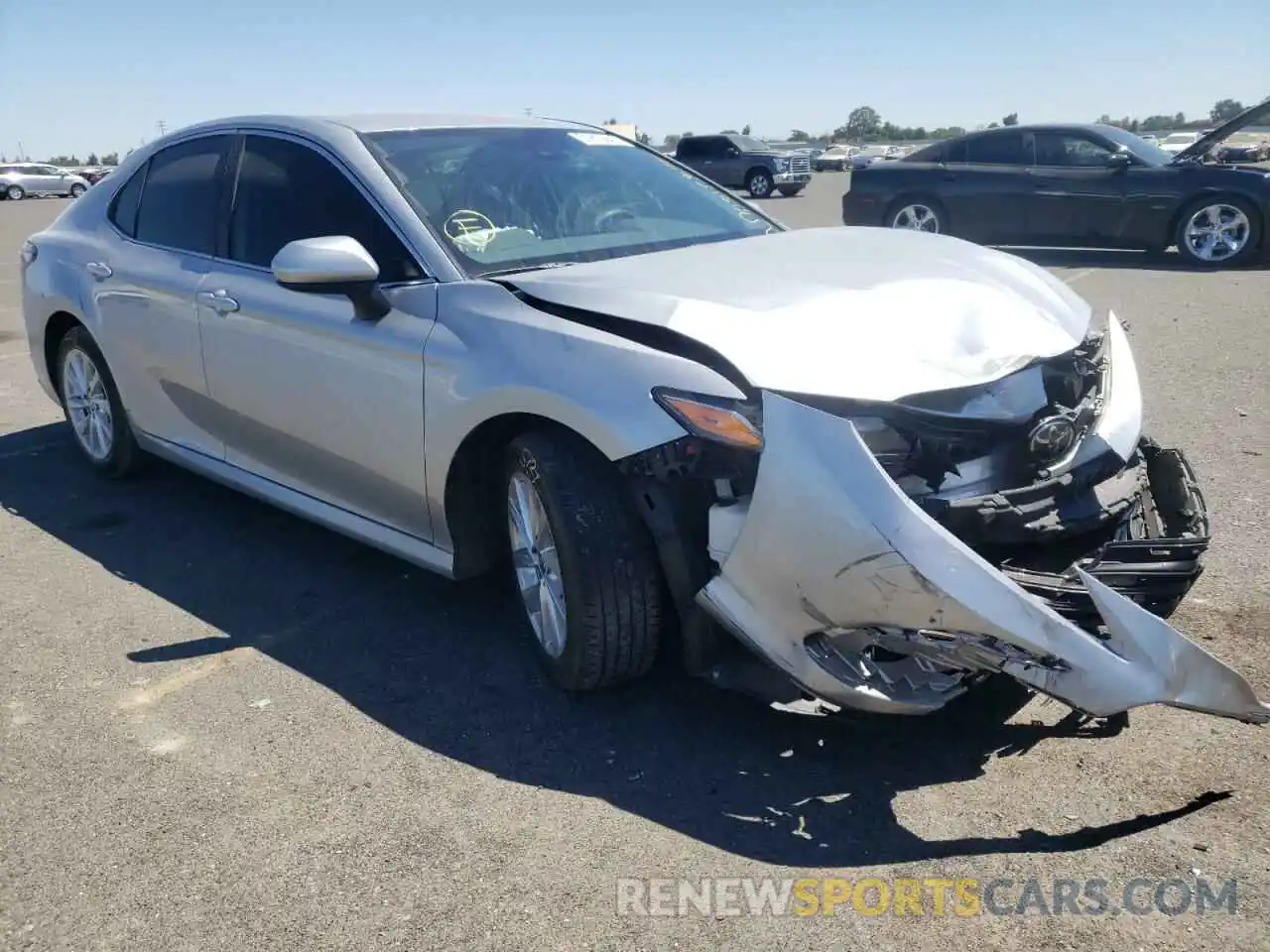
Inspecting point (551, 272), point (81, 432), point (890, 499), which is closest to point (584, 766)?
point (890, 499)

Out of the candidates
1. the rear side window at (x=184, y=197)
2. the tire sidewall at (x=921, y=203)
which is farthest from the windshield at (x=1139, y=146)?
the rear side window at (x=184, y=197)

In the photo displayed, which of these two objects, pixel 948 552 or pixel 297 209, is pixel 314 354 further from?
pixel 948 552

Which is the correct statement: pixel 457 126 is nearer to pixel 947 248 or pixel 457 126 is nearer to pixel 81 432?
pixel 947 248

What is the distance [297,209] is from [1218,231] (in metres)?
10.9

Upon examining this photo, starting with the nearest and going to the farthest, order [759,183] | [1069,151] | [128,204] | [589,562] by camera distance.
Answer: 1. [589,562]
2. [128,204]
3. [1069,151]
4. [759,183]

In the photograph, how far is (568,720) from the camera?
3398 millimetres

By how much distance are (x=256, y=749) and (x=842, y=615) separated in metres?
1.69

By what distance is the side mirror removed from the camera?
141 inches

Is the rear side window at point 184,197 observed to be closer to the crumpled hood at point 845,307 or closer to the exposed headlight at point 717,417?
the crumpled hood at point 845,307

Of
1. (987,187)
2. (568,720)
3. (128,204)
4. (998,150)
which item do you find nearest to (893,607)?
(568,720)

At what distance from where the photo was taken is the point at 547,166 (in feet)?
14.3

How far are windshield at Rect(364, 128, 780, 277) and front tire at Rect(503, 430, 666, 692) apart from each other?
780 mm

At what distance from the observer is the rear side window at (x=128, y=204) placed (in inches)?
208

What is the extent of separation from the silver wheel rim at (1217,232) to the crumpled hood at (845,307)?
9.69 m
